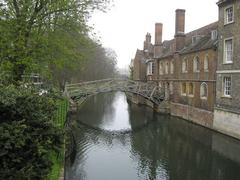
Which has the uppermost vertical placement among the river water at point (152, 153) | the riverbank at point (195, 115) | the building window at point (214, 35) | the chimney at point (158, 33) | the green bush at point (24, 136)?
the chimney at point (158, 33)

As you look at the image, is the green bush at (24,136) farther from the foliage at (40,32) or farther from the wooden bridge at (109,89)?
the wooden bridge at (109,89)

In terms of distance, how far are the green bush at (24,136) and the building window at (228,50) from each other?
14.5 m

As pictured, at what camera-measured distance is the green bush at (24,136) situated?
16.7 feet

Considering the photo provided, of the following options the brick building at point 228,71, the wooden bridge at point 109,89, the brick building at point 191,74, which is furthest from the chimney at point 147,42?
the brick building at point 228,71

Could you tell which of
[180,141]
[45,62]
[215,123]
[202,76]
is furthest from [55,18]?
[202,76]

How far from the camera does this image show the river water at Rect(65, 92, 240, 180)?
11.9 meters

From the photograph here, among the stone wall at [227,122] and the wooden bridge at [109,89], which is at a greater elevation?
the wooden bridge at [109,89]

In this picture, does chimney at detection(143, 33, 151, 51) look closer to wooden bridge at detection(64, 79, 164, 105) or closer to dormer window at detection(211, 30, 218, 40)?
wooden bridge at detection(64, 79, 164, 105)

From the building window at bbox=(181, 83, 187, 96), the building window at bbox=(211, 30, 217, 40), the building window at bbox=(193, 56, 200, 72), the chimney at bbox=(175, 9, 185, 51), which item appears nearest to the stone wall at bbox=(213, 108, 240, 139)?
the building window at bbox=(193, 56, 200, 72)

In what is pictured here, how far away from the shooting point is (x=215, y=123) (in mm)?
19062

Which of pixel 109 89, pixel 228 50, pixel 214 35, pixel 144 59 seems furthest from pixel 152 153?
pixel 144 59

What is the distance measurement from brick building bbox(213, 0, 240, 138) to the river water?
0.90m

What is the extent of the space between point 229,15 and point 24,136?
53.6ft

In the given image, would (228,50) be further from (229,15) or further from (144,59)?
(144,59)
